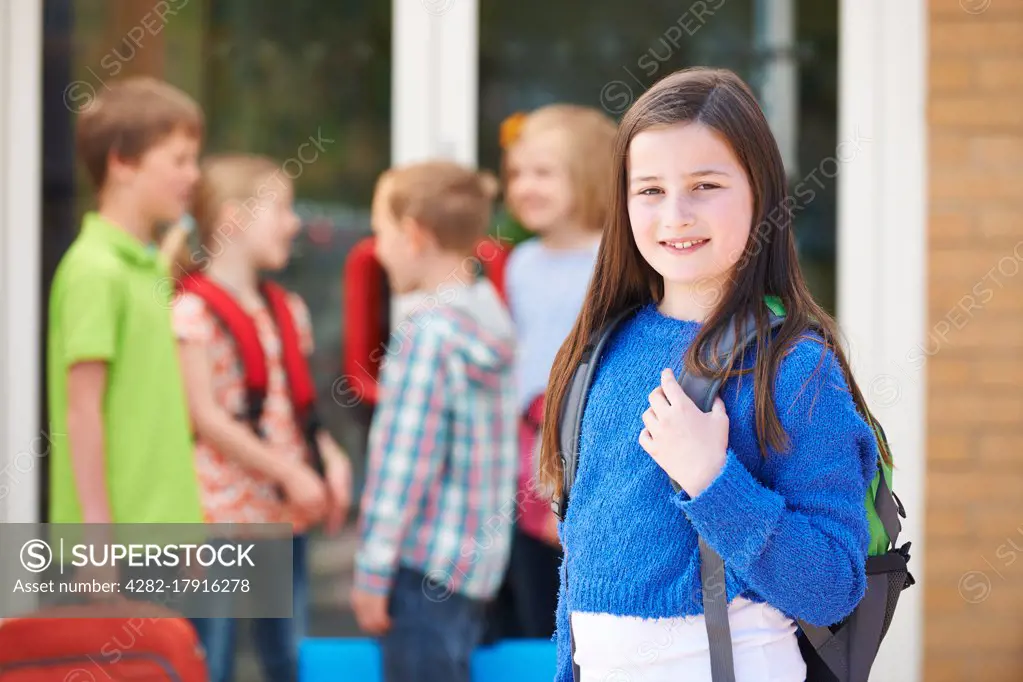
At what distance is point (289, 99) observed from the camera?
3809 millimetres

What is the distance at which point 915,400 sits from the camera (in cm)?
367

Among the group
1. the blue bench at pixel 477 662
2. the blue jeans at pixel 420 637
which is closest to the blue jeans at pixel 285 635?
the blue bench at pixel 477 662

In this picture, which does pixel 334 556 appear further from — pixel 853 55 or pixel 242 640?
pixel 853 55

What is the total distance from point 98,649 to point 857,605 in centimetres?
196

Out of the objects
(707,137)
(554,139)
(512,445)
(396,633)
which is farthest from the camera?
(554,139)

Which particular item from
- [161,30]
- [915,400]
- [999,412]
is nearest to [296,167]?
[161,30]

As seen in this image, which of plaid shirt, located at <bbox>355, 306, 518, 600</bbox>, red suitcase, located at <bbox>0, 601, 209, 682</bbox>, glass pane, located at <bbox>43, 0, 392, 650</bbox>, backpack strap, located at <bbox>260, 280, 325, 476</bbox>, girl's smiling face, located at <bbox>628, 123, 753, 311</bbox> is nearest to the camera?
girl's smiling face, located at <bbox>628, 123, 753, 311</bbox>

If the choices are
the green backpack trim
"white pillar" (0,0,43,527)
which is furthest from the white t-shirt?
"white pillar" (0,0,43,527)

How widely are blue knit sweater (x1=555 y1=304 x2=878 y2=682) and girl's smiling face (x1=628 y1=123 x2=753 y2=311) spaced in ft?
0.39

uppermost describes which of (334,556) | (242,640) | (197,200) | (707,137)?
(197,200)

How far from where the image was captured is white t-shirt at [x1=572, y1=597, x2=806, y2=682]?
1592mm

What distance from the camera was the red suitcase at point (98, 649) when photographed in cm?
279

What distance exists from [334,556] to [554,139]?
1.50 m

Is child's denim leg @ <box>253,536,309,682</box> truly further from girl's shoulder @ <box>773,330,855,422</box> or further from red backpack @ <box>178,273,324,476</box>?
girl's shoulder @ <box>773,330,855,422</box>
